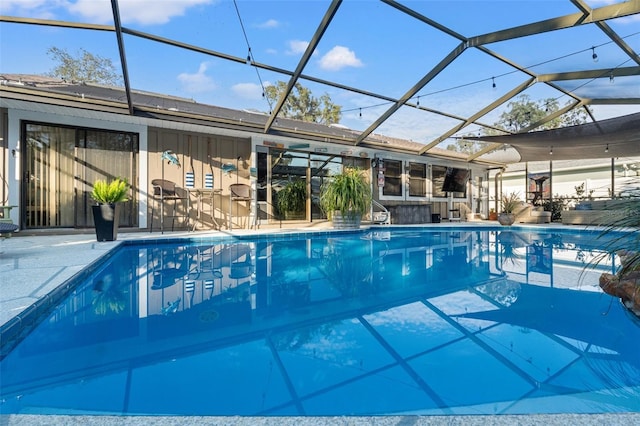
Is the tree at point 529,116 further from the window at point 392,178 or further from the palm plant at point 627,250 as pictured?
the palm plant at point 627,250

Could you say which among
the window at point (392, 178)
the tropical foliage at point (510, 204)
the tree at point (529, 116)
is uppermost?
the tree at point (529, 116)

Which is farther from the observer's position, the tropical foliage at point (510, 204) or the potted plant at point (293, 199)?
the tropical foliage at point (510, 204)

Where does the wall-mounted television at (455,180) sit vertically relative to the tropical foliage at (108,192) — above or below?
above

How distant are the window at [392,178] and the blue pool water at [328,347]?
312 inches

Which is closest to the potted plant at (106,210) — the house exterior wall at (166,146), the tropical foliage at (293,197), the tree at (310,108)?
the house exterior wall at (166,146)

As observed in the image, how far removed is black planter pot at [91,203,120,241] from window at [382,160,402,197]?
27.0 ft

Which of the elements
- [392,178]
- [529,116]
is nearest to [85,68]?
[392,178]

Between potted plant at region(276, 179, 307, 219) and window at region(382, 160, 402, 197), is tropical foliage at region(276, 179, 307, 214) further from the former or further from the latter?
window at region(382, 160, 402, 197)

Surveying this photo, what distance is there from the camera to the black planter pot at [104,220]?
19.1ft

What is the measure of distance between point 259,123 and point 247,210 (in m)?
2.27

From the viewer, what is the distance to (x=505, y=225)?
10828 mm

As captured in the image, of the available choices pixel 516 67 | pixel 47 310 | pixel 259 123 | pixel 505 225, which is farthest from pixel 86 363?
pixel 505 225

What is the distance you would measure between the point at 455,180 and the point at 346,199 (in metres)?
6.91

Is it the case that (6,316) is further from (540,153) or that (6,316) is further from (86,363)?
(540,153)
